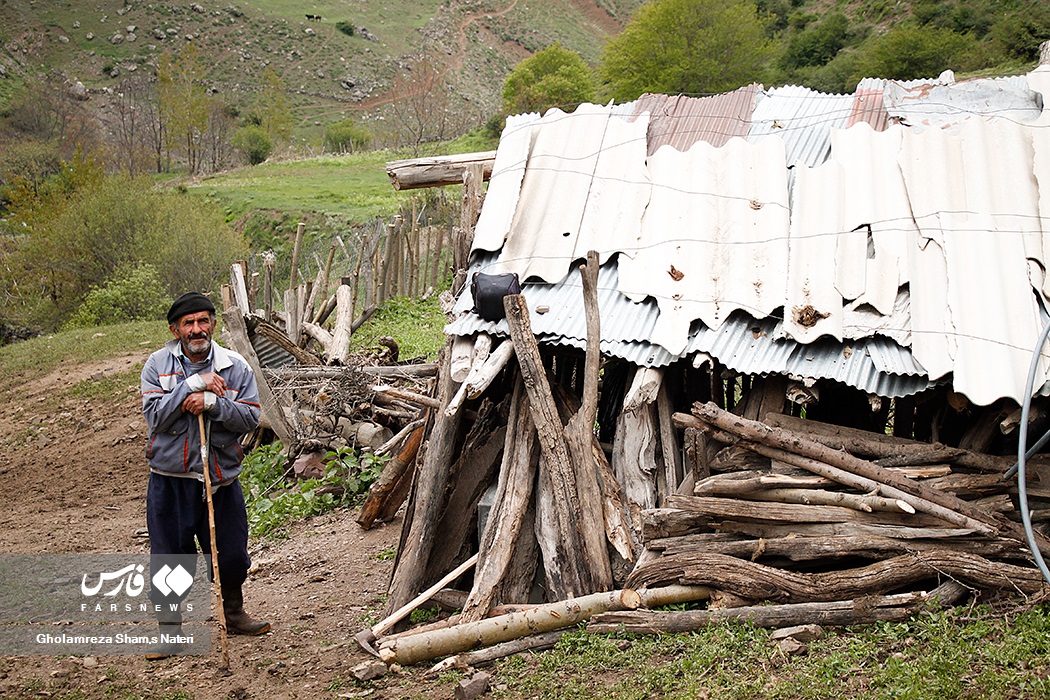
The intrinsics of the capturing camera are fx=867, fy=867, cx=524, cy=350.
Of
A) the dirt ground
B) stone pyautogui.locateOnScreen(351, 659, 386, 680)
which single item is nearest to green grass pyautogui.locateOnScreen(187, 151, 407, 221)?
the dirt ground

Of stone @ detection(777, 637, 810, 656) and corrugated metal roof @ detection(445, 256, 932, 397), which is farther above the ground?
corrugated metal roof @ detection(445, 256, 932, 397)

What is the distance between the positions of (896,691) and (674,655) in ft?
3.35

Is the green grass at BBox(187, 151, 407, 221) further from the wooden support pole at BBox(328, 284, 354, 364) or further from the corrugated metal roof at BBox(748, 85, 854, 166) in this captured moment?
the corrugated metal roof at BBox(748, 85, 854, 166)

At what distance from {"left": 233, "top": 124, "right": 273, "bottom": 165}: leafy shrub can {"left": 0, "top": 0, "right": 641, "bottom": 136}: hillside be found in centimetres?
763

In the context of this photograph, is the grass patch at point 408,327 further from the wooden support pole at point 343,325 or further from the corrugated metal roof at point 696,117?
the corrugated metal roof at point 696,117

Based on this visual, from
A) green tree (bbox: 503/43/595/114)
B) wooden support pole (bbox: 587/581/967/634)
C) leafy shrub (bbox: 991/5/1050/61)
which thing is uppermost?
green tree (bbox: 503/43/595/114)

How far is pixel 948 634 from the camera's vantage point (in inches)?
158

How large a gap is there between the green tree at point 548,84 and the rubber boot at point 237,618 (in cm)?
3337

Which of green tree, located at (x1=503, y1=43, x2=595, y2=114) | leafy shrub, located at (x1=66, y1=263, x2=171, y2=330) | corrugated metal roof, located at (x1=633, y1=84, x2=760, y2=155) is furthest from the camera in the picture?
green tree, located at (x1=503, y1=43, x2=595, y2=114)

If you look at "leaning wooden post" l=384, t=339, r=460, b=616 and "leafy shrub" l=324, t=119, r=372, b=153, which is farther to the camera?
"leafy shrub" l=324, t=119, r=372, b=153

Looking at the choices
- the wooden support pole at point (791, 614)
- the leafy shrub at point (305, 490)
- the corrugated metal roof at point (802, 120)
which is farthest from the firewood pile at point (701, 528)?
the leafy shrub at point (305, 490)

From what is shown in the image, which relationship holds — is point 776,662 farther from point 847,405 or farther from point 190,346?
point 190,346

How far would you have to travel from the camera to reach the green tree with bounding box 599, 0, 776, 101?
37594 millimetres

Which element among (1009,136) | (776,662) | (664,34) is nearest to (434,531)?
(776,662)
